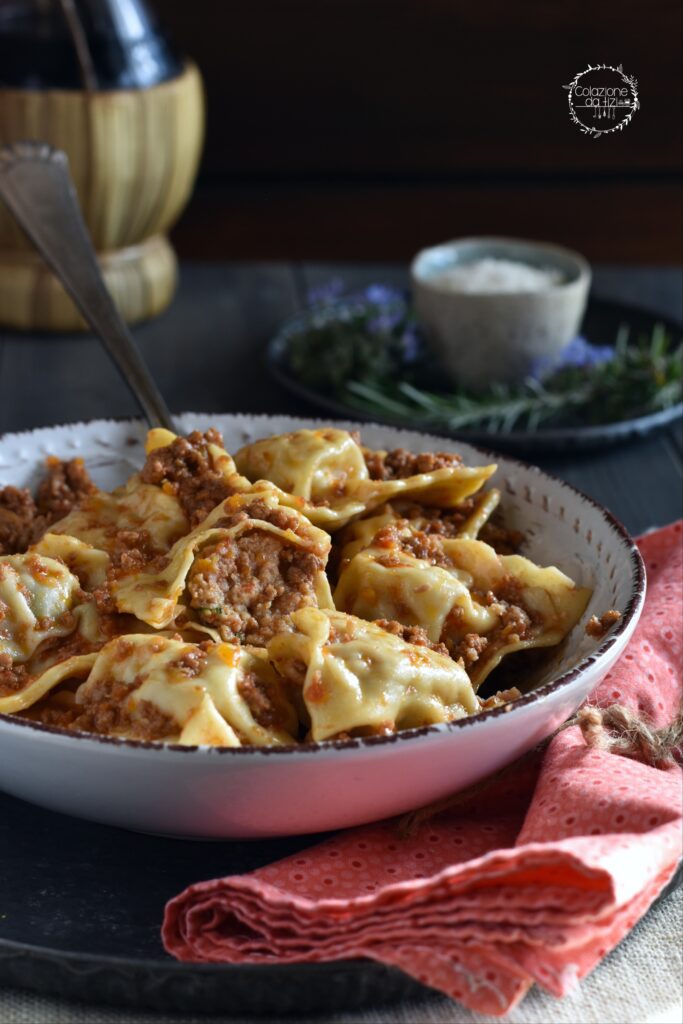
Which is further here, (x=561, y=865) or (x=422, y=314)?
(x=422, y=314)

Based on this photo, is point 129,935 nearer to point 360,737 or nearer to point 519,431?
point 360,737

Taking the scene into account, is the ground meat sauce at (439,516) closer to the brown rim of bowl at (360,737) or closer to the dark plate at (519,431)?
the brown rim of bowl at (360,737)

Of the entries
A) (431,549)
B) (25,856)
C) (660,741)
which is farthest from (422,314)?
(25,856)

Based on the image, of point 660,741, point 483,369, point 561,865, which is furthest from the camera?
point 483,369

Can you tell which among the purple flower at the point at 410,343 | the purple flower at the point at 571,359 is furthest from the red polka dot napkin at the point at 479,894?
the purple flower at the point at 410,343

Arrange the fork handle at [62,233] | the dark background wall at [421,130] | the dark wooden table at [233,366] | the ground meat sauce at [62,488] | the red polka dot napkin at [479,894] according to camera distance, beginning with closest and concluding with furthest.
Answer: the red polka dot napkin at [479,894]
the ground meat sauce at [62,488]
the fork handle at [62,233]
the dark wooden table at [233,366]
the dark background wall at [421,130]

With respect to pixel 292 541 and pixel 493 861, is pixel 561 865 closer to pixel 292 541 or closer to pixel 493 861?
pixel 493 861

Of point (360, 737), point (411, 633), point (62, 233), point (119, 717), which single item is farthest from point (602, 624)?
point (62, 233)
